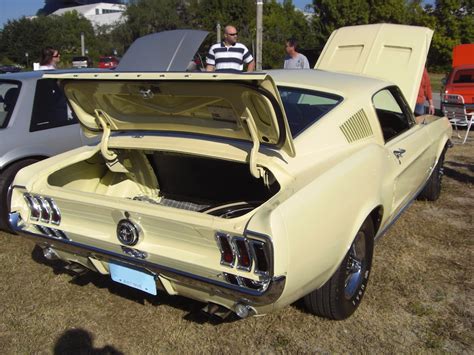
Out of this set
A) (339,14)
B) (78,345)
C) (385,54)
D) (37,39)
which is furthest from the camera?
(37,39)

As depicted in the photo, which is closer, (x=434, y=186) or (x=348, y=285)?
(x=348, y=285)

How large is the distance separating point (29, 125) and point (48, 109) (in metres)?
0.30

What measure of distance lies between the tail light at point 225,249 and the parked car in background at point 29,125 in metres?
2.82

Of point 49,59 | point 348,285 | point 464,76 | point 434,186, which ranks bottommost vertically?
point 464,76

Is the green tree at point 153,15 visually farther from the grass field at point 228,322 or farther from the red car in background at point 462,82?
the grass field at point 228,322

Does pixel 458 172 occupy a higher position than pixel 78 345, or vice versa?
pixel 78 345

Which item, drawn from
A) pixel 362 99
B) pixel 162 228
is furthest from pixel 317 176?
pixel 362 99

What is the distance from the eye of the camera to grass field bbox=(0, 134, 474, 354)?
2.83 m

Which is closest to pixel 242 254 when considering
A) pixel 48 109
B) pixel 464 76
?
pixel 48 109

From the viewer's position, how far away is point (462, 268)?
3.77 meters

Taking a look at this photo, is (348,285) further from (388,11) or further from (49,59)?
(388,11)

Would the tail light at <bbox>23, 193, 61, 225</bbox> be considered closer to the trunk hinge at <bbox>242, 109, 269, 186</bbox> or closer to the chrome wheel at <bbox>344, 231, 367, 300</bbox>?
the trunk hinge at <bbox>242, 109, 269, 186</bbox>

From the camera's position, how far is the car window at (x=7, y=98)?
4566 millimetres

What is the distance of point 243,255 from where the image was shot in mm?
2260
